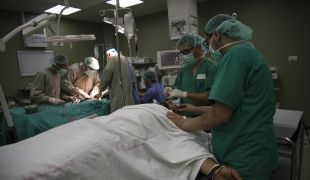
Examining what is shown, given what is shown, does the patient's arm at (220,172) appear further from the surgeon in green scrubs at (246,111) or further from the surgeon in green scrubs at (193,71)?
the surgeon in green scrubs at (193,71)

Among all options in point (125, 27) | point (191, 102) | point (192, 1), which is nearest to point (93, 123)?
point (191, 102)

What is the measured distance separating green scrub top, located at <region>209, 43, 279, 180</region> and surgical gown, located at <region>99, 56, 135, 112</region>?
1.97m

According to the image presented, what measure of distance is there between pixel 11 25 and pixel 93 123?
385 cm

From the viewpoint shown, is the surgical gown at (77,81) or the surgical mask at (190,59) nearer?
the surgical mask at (190,59)

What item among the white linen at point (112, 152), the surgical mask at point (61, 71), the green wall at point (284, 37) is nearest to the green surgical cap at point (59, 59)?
the surgical mask at point (61, 71)

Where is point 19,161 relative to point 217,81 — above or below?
below

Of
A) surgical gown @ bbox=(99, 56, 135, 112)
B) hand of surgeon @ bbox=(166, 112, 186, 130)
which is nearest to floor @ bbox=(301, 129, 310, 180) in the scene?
hand of surgeon @ bbox=(166, 112, 186, 130)

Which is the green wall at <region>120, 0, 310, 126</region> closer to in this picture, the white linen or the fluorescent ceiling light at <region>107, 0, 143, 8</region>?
the fluorescent ceiling light at <region>107, 0, 143, 8</region>

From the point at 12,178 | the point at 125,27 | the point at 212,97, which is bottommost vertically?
the point at 12,178

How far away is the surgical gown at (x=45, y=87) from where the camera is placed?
2.63 metres

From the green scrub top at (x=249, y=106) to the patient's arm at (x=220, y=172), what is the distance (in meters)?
0.05

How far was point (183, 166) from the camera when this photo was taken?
104 centimetres

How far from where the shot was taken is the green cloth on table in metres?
2.11

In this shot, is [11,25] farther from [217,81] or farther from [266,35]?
[266,35]
